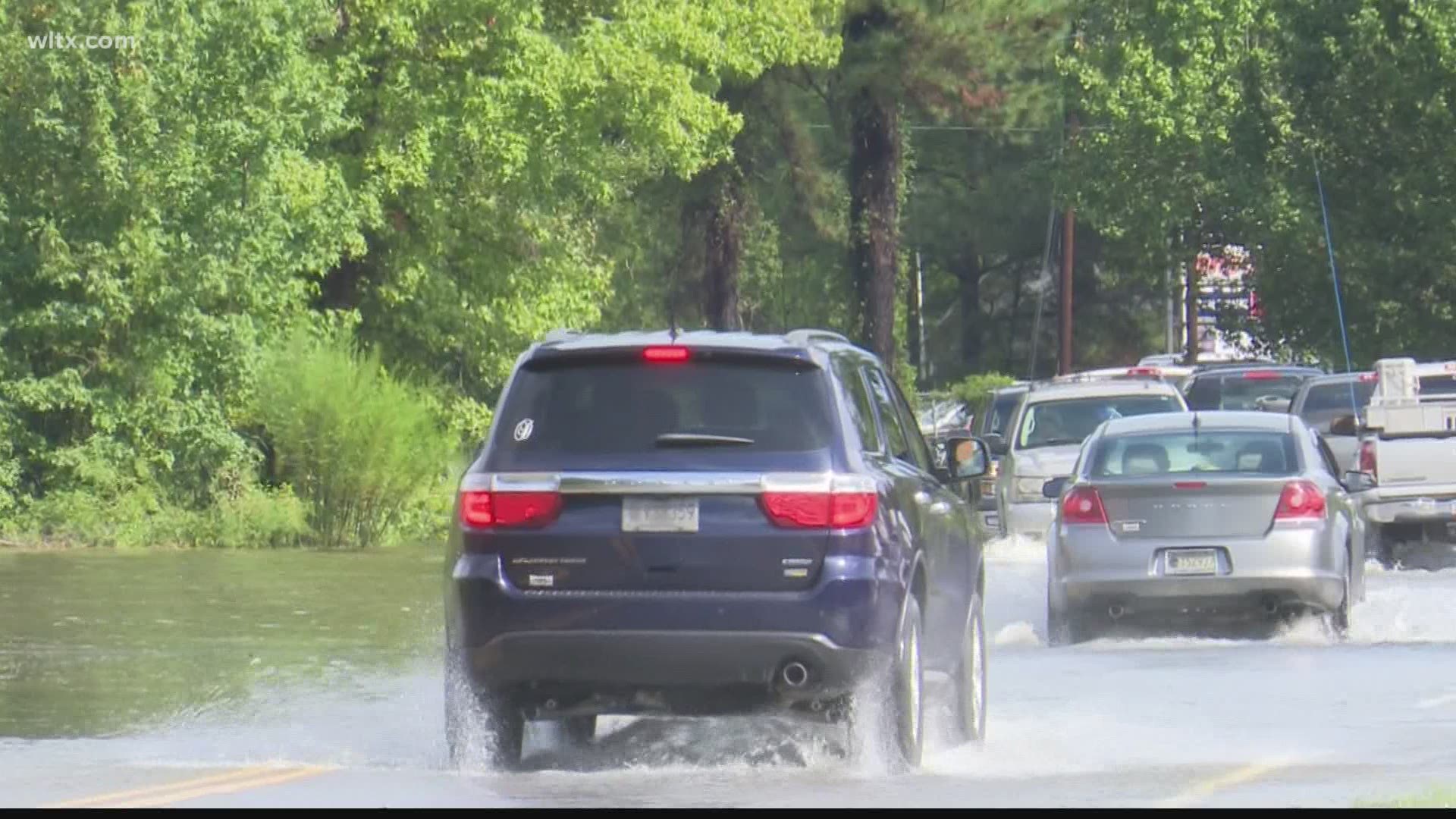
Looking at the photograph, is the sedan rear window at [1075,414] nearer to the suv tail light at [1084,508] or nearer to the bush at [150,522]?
the bush at [150,522]

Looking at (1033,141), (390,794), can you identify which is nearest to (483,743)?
(390,794)

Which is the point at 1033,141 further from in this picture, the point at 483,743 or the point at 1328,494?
the point at 483,743

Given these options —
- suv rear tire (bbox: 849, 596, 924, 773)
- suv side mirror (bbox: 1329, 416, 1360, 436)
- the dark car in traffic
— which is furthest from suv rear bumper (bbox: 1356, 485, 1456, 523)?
suv rear tire (bbox: 849, 596, 924, 773)

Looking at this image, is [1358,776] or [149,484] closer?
[1358,776]

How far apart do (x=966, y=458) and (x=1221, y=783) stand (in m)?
2.77

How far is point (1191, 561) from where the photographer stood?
58.2 feet

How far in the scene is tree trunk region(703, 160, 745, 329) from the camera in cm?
5128

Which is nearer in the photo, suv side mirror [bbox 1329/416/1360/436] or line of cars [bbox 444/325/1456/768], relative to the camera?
line of cars [bbox 444/325/1456/768]

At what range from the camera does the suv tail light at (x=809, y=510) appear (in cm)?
1078

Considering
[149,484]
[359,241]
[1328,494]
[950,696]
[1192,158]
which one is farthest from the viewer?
[1192,158]

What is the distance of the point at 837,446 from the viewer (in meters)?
10.9

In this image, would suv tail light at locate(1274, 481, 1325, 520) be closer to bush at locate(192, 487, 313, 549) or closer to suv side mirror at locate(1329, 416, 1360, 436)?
suv side mirror at locate(1329, 416, 1360, 436)

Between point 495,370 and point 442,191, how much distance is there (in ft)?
9.03

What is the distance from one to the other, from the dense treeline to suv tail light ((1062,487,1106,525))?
11.9 metres
